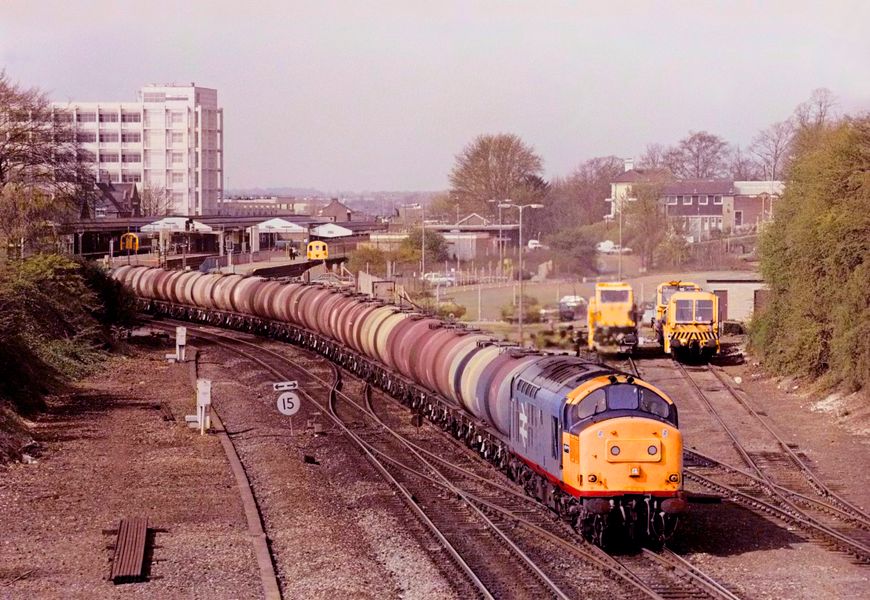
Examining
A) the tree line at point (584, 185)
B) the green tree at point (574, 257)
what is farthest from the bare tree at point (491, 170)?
the green tree at point (574, 257)

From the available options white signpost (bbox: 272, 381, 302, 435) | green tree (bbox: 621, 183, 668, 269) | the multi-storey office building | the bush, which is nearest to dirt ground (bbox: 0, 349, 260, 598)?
the bush

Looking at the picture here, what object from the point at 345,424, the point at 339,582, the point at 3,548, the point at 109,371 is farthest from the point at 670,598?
the point at 109,371

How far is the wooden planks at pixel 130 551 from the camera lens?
18.7 metres

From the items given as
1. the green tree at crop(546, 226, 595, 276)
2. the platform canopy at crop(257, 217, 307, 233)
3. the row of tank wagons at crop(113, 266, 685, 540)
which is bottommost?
the row of tank wagons at crop(113, 266, 685, 540)

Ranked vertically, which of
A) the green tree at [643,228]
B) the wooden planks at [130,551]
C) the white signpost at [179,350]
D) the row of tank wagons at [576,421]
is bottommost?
the wooden planks at [130,551]

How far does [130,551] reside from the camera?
20.1 meters

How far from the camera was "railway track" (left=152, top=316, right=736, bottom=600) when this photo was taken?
Result: 1822cm

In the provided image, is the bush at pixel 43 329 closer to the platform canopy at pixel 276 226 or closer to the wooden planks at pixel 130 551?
the wooden planks at pixel 130 551

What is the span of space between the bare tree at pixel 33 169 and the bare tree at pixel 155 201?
3948 inches

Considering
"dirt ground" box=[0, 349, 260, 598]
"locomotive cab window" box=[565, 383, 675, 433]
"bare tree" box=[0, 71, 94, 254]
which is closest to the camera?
"dirt ground" box=[0, 349, 260, 598]

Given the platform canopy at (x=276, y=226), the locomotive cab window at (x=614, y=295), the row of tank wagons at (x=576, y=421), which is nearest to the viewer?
the row of tank wagons at (x=576, y=421)

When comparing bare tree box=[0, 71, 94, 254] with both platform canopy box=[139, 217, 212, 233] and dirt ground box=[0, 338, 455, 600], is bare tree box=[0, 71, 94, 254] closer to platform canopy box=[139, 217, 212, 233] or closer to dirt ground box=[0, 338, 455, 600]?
dirt ground box=[0, 338, 455, 600]

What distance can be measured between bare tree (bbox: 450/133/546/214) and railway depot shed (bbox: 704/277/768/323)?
35.3 meters

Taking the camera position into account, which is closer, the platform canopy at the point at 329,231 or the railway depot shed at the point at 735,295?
the railway depot shed at the point at 735,295
